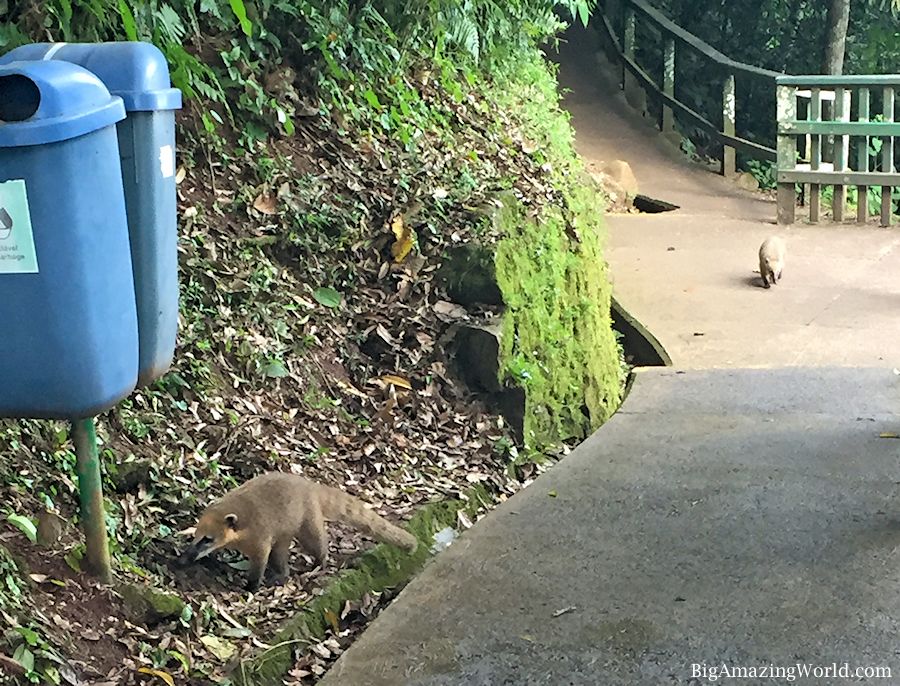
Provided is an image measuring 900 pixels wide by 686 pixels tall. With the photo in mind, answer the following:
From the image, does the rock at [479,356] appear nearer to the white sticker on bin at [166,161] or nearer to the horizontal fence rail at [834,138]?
the white sticker on bin at [166,161]

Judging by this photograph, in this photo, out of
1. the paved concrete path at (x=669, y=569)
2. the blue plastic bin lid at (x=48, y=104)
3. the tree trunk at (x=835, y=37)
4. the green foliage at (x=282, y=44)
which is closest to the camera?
the blue plastic bin lid at (x=48, y=104)

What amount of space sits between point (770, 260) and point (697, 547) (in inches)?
207

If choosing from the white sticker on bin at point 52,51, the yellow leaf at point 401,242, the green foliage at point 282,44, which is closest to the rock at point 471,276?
the yellow leaf at point 401,242

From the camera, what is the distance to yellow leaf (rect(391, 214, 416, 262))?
5.92 m

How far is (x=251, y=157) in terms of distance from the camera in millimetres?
5969

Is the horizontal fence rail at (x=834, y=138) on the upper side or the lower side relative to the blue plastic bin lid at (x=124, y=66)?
lower

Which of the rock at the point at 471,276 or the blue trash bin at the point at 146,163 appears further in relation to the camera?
the rock at the point at 471,276

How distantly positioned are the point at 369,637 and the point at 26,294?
1436 millimetres

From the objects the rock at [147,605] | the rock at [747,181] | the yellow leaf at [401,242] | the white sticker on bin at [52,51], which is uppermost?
the white sticker on bin at [52,51]

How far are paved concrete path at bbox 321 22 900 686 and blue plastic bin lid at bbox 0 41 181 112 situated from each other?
1661mm

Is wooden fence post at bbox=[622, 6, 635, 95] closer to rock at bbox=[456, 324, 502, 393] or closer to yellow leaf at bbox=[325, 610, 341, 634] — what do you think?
rock at bbox=[456, 324, 502, 393]

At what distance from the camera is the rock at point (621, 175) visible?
12.8 meters

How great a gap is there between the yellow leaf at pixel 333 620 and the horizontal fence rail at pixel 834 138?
9093 millimetres

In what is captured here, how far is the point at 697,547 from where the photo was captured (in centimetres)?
422
